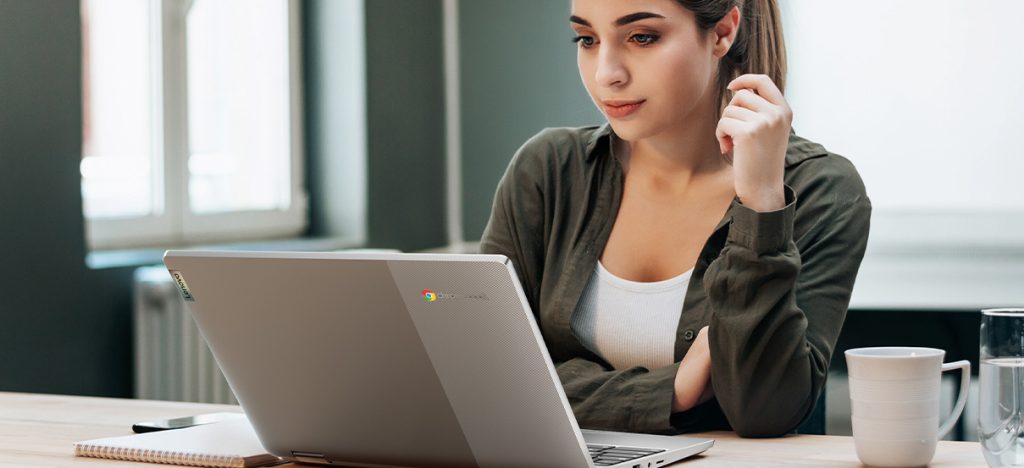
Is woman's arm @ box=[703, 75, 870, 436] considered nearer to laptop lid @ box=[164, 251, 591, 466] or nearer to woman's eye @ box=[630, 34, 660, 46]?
woman's eye @ box=[630, 34, 660, 46]

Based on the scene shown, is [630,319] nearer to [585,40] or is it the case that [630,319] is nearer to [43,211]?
[585,40]

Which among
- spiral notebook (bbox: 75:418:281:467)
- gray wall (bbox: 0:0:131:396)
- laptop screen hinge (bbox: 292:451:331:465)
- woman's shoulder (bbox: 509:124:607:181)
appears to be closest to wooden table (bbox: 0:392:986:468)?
spiral notebook (bbox: 75:418:281:467)

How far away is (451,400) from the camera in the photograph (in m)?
1.15

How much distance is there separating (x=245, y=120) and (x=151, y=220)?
0.48 m

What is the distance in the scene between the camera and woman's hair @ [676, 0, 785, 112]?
1.76 metres

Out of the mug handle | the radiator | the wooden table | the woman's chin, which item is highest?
the woman's chin

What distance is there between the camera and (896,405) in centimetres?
118

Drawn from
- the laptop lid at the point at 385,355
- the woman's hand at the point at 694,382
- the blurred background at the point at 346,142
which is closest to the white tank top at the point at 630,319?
the woman's hand at the point at 694,382

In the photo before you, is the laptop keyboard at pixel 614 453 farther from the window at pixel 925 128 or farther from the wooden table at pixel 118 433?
the window at pixel 925 128

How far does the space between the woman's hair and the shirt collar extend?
0.08 meters

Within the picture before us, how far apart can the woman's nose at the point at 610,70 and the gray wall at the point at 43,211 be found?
150 cm

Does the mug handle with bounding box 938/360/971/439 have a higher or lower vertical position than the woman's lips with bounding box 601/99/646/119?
lower

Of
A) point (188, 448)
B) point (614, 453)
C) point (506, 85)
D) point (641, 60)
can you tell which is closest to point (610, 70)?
point (641, 60)

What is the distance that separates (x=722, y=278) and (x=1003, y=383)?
1.21ft
